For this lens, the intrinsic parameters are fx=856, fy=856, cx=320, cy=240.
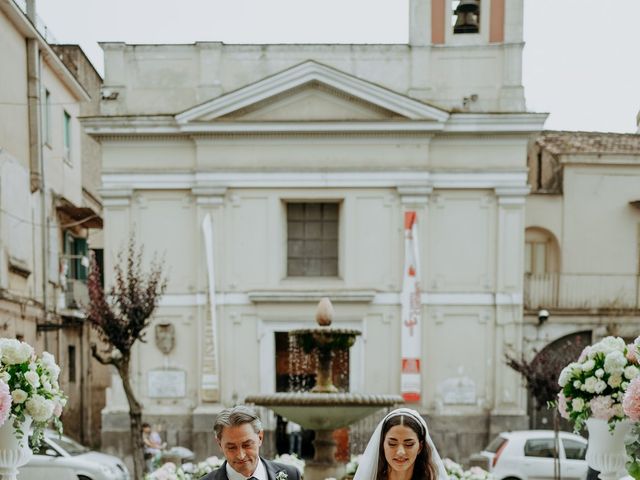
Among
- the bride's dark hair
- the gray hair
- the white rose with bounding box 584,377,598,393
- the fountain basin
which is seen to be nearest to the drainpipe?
the fountain basin

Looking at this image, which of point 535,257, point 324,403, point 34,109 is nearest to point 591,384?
point 324,403

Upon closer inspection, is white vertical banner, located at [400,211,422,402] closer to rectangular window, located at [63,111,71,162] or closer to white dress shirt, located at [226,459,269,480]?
rectangular window, located at [63,111,71,162]

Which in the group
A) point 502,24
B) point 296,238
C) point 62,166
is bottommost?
point 296,238

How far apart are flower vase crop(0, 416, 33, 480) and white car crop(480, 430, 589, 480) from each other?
9334mm

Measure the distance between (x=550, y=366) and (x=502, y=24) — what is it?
27.4ft

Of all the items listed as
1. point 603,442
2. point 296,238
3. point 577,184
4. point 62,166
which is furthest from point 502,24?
point 603,442

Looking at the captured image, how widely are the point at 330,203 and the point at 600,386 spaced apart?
13.3 m

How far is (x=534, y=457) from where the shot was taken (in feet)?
50.6

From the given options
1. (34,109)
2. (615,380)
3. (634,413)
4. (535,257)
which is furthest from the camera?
(535,257)

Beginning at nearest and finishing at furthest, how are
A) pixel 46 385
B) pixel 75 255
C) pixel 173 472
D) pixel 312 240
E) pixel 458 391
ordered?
pixel 46 385 < pixel 173 472 < pixel 458 391 < pixel 312 240 < pixel 75 255

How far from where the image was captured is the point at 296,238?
21.2m

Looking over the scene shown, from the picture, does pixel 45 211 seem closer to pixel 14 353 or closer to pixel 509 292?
pixel 509 292

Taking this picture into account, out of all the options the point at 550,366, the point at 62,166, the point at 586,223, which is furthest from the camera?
the point at 62,166

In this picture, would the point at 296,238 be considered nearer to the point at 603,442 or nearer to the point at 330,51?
the point at 330,51
